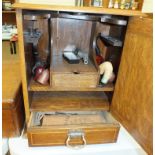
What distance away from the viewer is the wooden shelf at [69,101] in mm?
888

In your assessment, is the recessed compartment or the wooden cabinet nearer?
the wooden cabinet

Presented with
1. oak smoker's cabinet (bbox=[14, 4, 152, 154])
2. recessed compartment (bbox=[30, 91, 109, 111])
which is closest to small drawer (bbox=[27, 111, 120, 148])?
oak smoker's cabinet (bbox=[14, 4, 152, 154])

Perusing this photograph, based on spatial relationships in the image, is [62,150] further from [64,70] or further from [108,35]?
[108,35]

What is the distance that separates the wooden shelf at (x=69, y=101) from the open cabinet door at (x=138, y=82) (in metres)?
0.17

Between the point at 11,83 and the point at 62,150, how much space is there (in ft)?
1.37

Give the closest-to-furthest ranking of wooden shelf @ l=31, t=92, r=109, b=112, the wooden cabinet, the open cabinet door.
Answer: the open cabinet door
the wooden cabinet
wooden shelf @ l=31, t=92, r=109, b=112

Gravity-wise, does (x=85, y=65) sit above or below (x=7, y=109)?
above

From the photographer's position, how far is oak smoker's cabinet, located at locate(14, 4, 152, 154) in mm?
646

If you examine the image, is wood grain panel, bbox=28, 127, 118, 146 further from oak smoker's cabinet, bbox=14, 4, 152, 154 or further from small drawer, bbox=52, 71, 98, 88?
small drawer, bbox=52, 71, 98, 88

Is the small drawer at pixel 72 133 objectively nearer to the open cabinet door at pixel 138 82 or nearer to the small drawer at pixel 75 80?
the open cabinet door at pixel 138 82

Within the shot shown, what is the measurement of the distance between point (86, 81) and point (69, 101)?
Result: 201mm

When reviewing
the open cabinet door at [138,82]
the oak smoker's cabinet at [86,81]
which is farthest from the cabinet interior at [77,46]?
the open cabinet door at [138,82]

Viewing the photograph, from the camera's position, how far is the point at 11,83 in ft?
2.74

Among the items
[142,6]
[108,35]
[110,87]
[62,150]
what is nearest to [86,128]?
[62,150]
